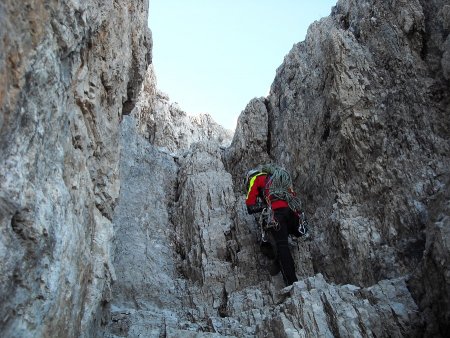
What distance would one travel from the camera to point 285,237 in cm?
1251

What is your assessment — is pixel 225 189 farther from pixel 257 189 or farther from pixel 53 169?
pixel 53 169

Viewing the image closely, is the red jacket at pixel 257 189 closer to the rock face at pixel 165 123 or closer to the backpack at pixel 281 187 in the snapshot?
the backpack at pixel 281 187

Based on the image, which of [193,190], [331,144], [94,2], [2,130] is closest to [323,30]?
[331,144]

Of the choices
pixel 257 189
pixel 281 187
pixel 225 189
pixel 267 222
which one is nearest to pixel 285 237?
pixel 267 222

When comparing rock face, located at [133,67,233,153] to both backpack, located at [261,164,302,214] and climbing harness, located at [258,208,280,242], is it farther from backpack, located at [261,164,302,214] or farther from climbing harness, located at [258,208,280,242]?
climbing harness, located at [258,208,280,242]

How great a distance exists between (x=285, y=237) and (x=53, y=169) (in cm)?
765

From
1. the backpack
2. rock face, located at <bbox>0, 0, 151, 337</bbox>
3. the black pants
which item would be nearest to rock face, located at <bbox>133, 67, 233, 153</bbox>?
the backpack

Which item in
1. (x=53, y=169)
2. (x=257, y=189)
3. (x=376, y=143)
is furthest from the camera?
(x=257, y=189)

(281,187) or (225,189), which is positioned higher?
(225,189)

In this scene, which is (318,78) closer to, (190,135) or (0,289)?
(190,135)

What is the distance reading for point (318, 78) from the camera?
15.8m

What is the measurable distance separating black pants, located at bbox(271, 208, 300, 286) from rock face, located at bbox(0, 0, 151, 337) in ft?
15.7

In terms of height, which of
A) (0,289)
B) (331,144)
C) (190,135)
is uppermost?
(190,135)

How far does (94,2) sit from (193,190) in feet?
29.3
